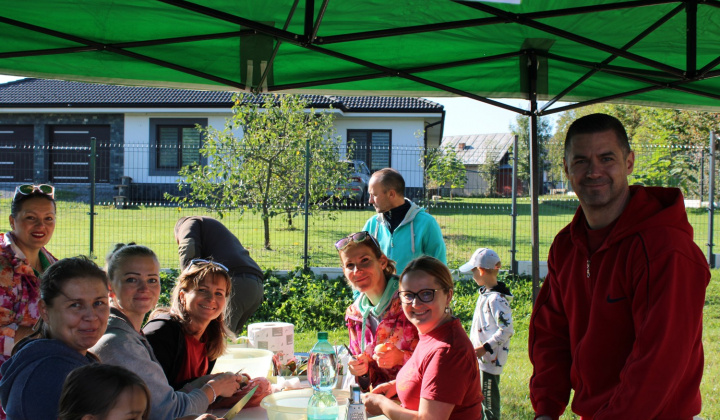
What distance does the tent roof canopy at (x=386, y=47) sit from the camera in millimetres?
3314

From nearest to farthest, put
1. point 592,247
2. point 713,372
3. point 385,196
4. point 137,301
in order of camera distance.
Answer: point 592,247 → point 137,301 → point 385,196 → point 713,372

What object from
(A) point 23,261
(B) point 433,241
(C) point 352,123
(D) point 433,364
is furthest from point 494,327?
(C) point 352,123

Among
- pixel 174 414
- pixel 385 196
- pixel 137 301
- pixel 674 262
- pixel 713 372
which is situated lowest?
pixel 713 372

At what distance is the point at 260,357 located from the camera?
332 cm

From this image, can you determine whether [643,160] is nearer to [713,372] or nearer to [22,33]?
[713,372]

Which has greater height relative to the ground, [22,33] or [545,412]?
[22,33]

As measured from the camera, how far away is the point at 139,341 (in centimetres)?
249

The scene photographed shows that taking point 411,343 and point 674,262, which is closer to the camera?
point 674,262

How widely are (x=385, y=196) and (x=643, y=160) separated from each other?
7.65 meters

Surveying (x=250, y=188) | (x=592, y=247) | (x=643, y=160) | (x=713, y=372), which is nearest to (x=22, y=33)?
(x=592, y=247)

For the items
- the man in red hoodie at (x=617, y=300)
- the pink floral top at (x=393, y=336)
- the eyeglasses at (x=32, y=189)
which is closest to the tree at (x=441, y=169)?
the pink floral top at (x=393, y=336)

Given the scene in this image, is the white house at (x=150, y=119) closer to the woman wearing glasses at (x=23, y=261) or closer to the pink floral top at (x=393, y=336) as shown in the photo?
the woman wearing glasses at (x=23, y=261)

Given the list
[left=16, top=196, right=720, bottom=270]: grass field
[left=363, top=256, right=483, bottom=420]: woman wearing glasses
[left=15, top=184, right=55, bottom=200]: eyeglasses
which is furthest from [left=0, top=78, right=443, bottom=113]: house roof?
[left=363, top=256, right=483, bottom=420]: woman wearing glasses

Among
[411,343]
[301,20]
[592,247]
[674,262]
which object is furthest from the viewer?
[301,20]
